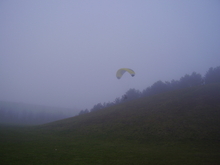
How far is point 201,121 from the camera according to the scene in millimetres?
22625

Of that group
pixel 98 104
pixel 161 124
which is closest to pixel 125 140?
pixel 161 124

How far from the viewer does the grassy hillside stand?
11570 millimetres

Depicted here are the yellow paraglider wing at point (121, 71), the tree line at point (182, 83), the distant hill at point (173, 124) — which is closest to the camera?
the distant hill at point (173, 124)

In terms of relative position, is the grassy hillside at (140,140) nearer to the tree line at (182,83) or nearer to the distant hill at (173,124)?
the distant hill at (173,124)

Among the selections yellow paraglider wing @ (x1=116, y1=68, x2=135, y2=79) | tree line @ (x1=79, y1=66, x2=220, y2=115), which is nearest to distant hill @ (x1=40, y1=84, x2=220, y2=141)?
yellow paraglider wing @ (x1=116, y1=68, x2=135, y2=79)

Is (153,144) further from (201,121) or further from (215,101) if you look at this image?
(215,101)

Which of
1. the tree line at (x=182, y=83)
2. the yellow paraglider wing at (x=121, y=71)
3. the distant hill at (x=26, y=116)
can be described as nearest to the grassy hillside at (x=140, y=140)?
the yellow paraglider wing at (x=121, y=71)

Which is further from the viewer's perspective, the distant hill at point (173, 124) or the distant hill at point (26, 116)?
the distant hill at point (26, 116)

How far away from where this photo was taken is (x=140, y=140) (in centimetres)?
1981

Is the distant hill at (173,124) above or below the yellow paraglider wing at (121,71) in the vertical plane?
below

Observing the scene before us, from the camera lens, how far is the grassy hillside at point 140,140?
38.0ft

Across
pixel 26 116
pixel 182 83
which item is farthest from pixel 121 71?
pixel 26 116

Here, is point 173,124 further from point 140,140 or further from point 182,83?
point 182,83

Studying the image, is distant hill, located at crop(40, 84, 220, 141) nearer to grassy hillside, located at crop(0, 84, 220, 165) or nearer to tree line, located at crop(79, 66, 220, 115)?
grassy hillside, located at crop(0, 84, 220, 165)
